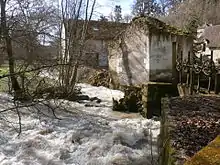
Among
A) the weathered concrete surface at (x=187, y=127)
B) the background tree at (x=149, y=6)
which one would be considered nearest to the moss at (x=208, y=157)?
the weathered concrete surface at (x=187, y=127)

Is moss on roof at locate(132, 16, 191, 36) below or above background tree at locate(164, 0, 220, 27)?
below

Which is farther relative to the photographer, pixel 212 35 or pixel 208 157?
→ pixel 212 35

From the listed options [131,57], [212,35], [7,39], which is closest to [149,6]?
[212,35]

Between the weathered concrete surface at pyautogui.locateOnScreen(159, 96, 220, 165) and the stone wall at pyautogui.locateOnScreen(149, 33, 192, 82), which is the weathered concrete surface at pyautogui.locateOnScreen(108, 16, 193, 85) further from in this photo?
the weathered concrete surface at pyautogui.locateOnScreen(159, 96, 220, 165)

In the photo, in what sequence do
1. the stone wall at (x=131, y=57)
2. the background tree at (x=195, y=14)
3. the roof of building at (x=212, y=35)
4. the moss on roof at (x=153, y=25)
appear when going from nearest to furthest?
the moss on roof at (x=153, y=25)
the stone wall at (x=131, y=57)
the roof of building at (x=212, y=35)
the background tree at (x=195, y=14)

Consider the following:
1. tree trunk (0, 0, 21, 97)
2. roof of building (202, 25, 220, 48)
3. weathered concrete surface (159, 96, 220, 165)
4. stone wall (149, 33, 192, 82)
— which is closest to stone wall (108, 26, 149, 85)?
stone wall (149, 33, 192, 82)

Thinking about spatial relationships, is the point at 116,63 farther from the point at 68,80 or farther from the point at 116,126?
the point at 116,126

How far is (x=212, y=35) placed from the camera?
35156 mm

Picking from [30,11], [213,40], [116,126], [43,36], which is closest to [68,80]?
[116,126]

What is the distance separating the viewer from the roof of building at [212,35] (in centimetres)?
3328

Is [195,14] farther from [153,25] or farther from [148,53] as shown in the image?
[148,53]

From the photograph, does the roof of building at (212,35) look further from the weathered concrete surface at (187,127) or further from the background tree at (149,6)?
the weathered concrete surface at (187,127)

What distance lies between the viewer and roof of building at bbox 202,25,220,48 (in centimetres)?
3328

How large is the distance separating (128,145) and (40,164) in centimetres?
259
